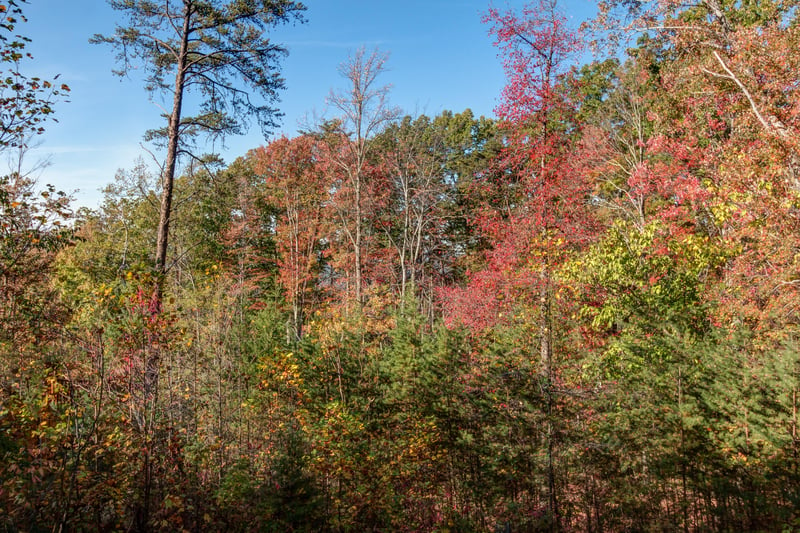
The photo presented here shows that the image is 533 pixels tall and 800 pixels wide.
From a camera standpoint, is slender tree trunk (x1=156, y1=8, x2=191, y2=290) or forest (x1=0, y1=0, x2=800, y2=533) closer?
forest (x1=0, y1=0, x2=800, y2=533)

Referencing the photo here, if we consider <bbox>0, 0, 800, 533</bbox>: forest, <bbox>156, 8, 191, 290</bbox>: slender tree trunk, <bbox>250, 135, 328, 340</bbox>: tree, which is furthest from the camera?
<bbox>250, 135, 328, 340</bbox>: tree

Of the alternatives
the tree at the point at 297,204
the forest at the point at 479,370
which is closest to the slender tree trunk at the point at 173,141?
the forest at the point at 479,370

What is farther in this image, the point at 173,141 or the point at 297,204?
the point at 297,204

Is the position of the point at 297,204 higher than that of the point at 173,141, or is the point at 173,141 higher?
the point at 297,204

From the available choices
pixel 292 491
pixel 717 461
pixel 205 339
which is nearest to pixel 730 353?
pixel 717 461

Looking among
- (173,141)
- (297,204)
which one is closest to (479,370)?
(173,141)

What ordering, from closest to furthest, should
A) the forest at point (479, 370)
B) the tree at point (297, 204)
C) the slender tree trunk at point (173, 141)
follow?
the forest at point (479, 370)
the slender tree trunk at point (173, 141)
the tree at point (297, 204)

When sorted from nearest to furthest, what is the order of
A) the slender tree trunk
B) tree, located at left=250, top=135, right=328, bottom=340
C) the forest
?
1. the forest
2. the slender tree trunk
3. tree, located at left=250, top=135, right=328, bottom=340

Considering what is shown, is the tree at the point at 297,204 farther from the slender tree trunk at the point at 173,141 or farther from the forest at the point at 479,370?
the slender tree trunk at the point at 173,141

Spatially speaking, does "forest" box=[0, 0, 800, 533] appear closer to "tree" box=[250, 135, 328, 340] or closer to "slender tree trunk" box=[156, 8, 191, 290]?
"slender tree trunk" box=[156, 8, 191, 290]

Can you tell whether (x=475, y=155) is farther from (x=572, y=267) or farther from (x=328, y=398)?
(x=328, y=398)

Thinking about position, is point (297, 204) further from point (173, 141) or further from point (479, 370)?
point (479, 370)

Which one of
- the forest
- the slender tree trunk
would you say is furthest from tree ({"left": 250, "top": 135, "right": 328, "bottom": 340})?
the slender tree trunk

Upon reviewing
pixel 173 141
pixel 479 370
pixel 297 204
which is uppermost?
pixel 297 204
